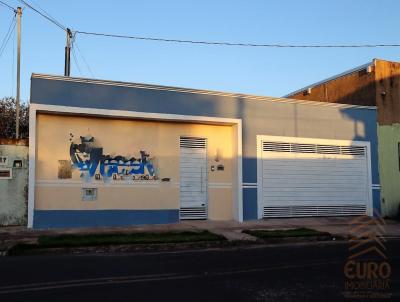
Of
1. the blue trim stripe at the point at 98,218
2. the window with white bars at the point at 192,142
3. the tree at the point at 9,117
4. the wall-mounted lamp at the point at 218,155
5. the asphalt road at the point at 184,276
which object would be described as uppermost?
the tree at the point at 9,117

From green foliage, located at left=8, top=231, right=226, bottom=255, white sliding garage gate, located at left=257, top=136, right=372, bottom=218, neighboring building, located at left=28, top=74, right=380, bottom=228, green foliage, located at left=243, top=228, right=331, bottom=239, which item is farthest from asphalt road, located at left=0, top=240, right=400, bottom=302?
white sliding garage gate, located at left=257, top=136, right=372, bottom=218

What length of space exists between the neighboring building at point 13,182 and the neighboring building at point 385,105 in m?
14.2

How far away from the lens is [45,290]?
7258mm

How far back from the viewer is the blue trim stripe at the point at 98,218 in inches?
601

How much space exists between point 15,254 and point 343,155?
44.8ft

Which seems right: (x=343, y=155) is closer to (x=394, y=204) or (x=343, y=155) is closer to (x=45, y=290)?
(x=394, y=204)

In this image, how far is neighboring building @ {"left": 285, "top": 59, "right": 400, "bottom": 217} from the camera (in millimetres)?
20844

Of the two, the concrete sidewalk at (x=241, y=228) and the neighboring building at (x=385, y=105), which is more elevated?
the neighboring building at (x=385, y=105)

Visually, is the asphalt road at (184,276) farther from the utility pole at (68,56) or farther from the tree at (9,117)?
the tree at (9,117)

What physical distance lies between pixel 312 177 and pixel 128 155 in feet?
24.5

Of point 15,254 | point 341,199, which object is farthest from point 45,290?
point 341,199

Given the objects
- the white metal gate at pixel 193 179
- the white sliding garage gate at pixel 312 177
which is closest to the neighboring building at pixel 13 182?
the white metal gate at pixel 193 179

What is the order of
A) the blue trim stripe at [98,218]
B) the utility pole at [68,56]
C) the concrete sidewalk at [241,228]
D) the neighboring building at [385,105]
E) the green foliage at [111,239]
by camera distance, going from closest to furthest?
the green foliage at [111,239] → the concrete sidewalk at [241,228] → the blue trim stripe at [98,218] → the neighboring building at [385,105] → the utility pole at [68,56]

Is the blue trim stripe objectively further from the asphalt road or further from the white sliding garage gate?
the asphalt road
